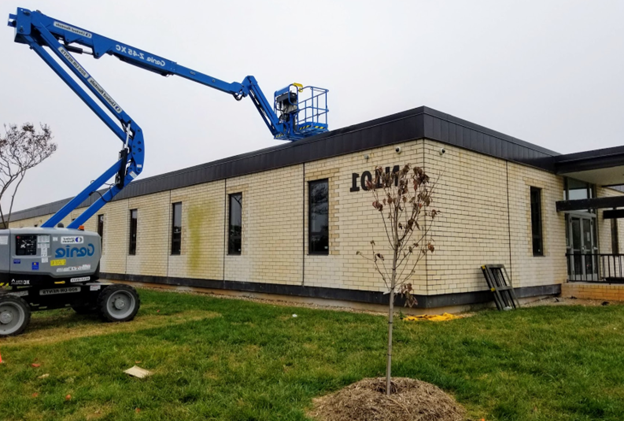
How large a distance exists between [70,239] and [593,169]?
1361cm

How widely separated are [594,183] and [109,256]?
1982 cm

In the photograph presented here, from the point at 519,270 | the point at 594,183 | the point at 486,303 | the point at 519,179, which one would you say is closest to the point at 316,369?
the point at 486,303

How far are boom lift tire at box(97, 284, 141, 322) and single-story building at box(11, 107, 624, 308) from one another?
4121mm

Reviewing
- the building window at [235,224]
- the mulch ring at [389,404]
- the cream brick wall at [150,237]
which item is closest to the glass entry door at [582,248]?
the building window at [235,224]

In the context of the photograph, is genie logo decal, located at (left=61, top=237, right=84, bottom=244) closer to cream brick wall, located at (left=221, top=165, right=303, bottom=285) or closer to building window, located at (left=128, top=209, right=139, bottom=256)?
cream brick wall, located at (left=221, top=165, right=303, bottom=285)

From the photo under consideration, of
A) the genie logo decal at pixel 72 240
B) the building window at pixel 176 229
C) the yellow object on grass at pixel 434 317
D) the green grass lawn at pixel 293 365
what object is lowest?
the green grass lawn at pixel 293 365

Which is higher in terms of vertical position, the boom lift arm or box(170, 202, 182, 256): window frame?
the boom lift arm

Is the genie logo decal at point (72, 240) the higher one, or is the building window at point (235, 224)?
the building window at point (235, 224)

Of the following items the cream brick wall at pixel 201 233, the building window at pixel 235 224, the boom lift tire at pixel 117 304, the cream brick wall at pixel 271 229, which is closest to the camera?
the boom lift tire at pixel 117 304

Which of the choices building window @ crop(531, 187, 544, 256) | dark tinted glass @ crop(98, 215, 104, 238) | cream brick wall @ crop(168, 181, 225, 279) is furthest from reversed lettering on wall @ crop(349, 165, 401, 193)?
dark tinted glass @ crop(98, 215, 104, 238)

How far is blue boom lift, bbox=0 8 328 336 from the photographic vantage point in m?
9.00

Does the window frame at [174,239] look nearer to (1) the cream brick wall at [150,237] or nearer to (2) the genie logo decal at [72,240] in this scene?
(1) the cream brick wall at [150,237]

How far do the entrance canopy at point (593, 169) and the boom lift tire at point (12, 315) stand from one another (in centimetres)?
1381

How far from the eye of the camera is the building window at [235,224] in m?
14.9
